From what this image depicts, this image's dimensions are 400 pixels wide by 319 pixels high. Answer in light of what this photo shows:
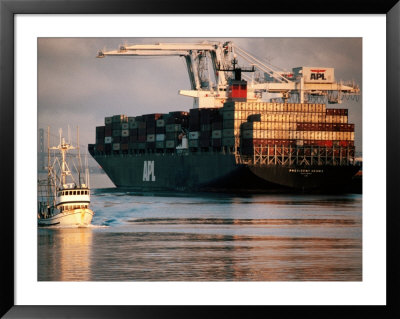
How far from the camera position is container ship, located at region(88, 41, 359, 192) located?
49094mm

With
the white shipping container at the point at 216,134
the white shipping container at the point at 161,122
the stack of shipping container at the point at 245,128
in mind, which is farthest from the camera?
the white shipping container at the point at 161,122

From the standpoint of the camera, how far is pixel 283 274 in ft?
53.0

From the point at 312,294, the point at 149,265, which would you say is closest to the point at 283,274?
the point at 149,265

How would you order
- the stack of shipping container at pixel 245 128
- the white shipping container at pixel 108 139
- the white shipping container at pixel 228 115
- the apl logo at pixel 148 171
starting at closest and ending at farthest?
1. the stack of shipping container at pixel 245 128
2. the white shipping container at pixel 228 115
3. the apl logo at pixel 148 171
4. the white shipping container at pixel 108 139

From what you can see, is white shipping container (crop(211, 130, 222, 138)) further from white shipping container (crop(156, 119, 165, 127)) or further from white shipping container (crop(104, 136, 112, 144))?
white shipping container (crop(104, 136, 112, 144))

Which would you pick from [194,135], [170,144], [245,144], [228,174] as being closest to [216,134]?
[194,135]

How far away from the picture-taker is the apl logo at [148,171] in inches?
2219

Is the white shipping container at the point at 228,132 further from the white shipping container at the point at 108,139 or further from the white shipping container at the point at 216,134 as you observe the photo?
the white shipping container at the point at 108,139

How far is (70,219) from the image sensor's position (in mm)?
26594

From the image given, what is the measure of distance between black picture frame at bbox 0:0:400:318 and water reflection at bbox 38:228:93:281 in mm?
1510

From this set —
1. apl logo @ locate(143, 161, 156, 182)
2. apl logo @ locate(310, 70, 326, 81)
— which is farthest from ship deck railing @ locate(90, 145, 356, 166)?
apl logo @ locate(143, 161, 156, 182)

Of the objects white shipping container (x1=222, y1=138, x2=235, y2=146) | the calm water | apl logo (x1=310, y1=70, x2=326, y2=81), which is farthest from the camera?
white shipping container (x1=222, y1=138, x2=235, y2=146)

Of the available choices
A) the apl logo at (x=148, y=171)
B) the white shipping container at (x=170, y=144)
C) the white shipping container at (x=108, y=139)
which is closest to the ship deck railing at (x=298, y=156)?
the white shipping container at (x=170, y=144)

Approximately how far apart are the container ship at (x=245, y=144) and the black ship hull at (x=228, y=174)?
0.06 meters
